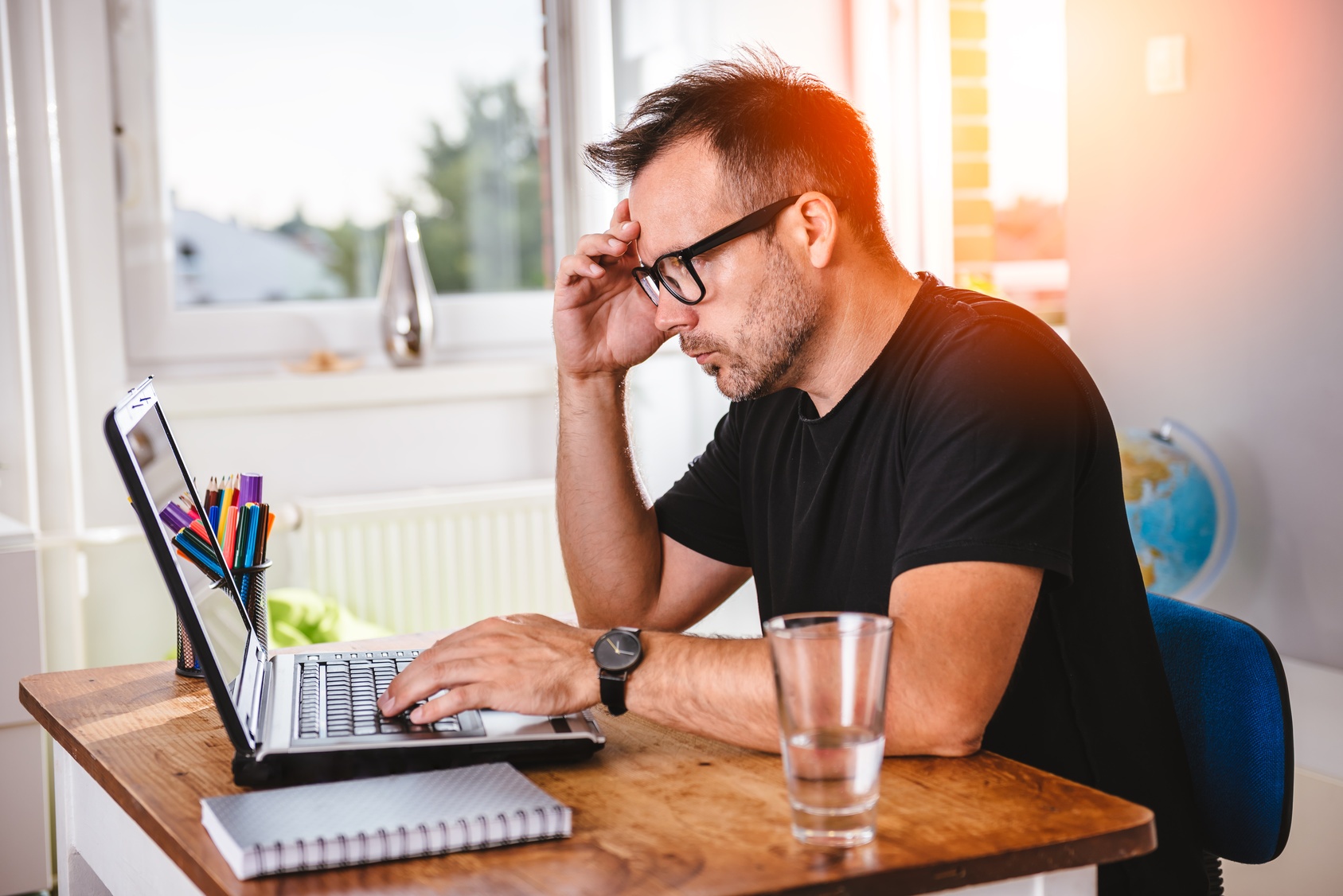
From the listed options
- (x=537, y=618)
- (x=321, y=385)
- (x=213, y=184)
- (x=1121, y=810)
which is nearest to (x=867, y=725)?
(x=1121, y=810)

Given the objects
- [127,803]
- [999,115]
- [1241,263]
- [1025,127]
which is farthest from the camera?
[1025,127]

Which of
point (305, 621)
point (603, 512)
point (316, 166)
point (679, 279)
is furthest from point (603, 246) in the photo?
point (316, 166)

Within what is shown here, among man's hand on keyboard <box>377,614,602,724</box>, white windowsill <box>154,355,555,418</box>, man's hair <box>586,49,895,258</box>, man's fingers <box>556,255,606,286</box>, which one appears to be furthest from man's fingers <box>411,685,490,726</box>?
white windowsill <box>154,355,555,418</box>

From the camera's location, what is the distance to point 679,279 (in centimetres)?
141

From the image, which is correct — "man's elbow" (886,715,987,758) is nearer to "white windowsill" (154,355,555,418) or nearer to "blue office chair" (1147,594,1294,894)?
"blue office chair" (1147,594,1294,894)

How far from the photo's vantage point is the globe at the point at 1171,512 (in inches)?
111

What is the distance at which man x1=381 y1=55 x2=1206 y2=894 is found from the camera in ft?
3.51

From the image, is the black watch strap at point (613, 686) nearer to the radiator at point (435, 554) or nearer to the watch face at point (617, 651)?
the watch face at point (617, 651)

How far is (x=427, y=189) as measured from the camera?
3.30 meters

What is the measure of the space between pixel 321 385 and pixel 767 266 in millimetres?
1877

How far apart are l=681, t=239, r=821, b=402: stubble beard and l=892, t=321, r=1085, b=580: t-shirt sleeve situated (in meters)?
0.17

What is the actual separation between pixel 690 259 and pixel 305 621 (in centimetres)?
156

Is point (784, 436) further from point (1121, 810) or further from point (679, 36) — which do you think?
point (679, 36)

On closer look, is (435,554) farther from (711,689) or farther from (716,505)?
(711,689)
